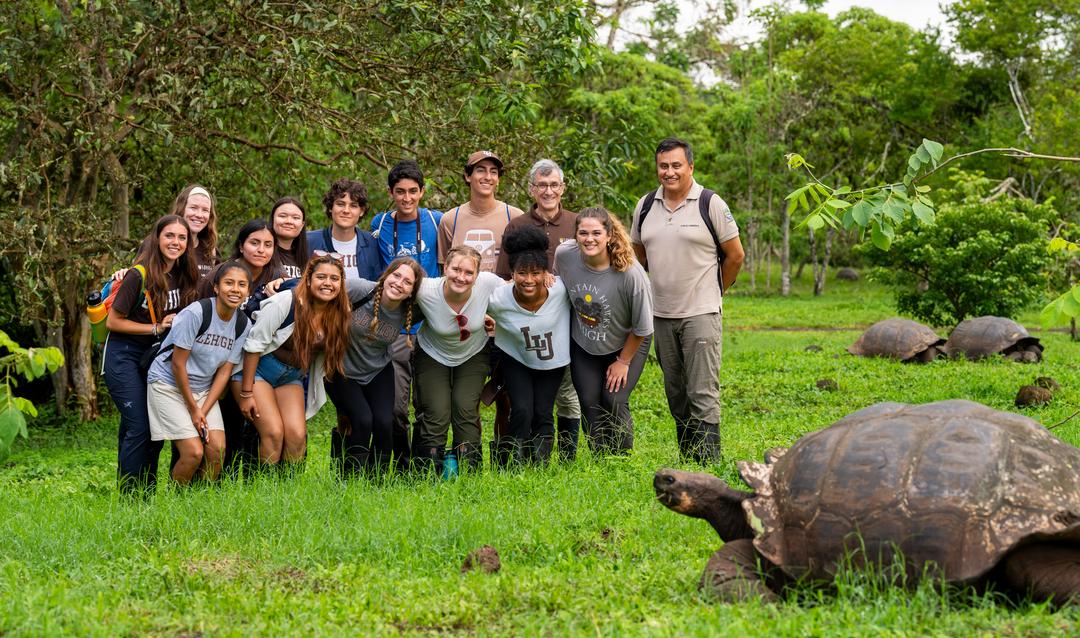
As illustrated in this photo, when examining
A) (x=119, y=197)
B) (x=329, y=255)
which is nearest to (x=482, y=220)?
Answer: (x=329, y=255)

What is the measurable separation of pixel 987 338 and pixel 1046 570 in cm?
984

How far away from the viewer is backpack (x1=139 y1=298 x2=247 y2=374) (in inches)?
197

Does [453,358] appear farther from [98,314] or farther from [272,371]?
[98,314]

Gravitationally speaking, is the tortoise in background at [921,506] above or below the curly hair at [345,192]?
below

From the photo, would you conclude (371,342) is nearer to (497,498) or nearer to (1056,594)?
(497,498)

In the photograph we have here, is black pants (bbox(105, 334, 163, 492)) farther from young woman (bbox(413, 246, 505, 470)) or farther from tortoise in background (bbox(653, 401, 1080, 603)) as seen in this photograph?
tortoise in background (bbox(653, 401, 1080, 603))

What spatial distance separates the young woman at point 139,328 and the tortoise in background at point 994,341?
32.9 ft

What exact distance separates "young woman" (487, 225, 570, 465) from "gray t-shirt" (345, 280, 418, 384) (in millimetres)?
510

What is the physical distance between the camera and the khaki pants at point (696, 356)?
5.66m

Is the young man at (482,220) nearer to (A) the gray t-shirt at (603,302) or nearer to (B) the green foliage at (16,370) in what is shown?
(A) the gray t-shirt at (603,302)

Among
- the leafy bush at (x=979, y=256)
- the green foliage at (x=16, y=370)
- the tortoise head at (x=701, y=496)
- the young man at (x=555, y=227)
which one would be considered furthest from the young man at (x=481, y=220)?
the leafy bush at (x=979, y=256)

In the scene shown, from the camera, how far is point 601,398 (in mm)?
5648

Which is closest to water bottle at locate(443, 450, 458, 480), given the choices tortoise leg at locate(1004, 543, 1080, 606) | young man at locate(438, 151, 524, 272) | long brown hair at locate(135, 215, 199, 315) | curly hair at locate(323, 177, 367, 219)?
young man at locate(438, 151, 524, 272)

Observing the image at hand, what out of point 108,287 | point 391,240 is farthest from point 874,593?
point 108,287
